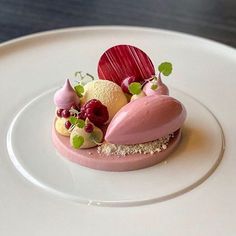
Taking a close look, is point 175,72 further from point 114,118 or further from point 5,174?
point 5,174

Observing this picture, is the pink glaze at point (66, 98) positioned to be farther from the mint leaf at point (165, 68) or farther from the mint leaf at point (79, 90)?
the mint leaf at point (165, 68)

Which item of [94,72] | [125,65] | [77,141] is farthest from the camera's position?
[94,72]

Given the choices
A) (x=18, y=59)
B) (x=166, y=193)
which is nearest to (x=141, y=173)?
(x=166, y=193)

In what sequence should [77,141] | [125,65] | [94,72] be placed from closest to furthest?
[77,141] < [125,65] < [94,72]

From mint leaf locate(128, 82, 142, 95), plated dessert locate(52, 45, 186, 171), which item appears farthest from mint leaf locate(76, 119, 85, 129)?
mint leaf locate(128, 82, 142, 95)

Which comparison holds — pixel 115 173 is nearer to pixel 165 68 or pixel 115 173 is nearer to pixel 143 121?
pixel 143 121

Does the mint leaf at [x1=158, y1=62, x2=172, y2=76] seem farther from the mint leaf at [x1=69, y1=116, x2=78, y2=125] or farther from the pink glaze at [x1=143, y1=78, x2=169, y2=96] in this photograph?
the mint leaf at [x1=69, y1=116, x2=78, y2=125]

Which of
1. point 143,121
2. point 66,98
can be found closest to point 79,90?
Answer: point 66,98

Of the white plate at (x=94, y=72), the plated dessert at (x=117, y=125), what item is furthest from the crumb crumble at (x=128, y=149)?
the white plate at (x=94, y=72)
